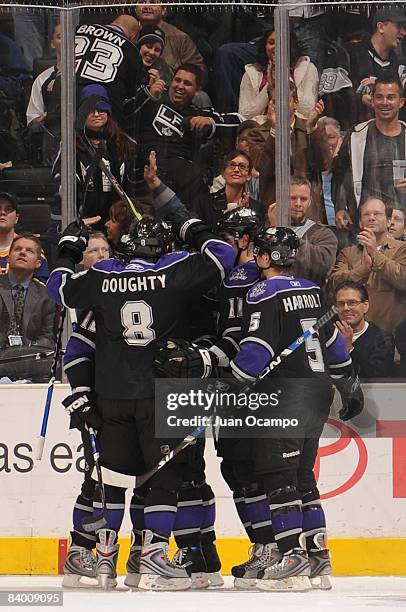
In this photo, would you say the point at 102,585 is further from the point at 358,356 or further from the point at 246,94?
the point at 246,94

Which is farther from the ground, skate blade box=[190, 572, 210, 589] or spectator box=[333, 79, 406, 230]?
spectator box=[333, 79, 406, 230]

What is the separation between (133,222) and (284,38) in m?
1.03

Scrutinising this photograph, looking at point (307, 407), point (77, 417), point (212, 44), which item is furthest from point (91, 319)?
point (212, 44)

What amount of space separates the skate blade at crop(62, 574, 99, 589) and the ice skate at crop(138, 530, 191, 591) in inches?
9.1

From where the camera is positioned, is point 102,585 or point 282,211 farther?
point 282,211

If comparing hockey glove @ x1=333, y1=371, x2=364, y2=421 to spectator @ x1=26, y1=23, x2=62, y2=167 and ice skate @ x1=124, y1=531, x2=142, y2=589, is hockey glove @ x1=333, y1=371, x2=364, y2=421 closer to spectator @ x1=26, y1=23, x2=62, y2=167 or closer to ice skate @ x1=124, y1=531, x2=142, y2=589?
ice skate @ x1=124, y1=531, x2=142, y2=589

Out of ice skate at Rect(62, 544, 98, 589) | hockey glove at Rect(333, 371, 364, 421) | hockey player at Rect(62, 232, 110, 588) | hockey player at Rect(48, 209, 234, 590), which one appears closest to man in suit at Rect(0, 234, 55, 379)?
hockey player at Rect(62, 232, 110, 588)

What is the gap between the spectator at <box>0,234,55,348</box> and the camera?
21.9 ft

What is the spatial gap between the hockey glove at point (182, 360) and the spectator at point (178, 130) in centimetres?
85

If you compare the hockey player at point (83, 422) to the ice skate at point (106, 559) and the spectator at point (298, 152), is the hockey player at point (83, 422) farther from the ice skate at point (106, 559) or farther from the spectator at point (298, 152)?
the spectator at point (298, 152)

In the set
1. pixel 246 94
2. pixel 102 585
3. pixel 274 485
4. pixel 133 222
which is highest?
pixel 246 94

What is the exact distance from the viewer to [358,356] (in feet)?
21.4

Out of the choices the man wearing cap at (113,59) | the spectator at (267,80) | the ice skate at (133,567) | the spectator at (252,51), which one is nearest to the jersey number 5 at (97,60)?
the man wearing cap at (113,59)

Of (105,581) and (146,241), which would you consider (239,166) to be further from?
(105,581)
